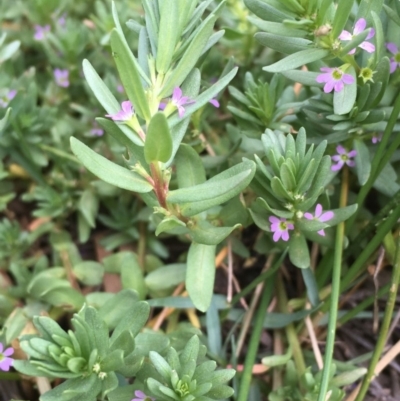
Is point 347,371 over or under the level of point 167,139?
under

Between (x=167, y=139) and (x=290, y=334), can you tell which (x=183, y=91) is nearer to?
(x=167, y=139)

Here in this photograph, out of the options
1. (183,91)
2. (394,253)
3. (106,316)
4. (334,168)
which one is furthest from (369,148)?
(106,316)

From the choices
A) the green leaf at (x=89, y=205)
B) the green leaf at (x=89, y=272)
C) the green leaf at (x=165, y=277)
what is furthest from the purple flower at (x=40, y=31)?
the green leaf at (x=165, y=277)

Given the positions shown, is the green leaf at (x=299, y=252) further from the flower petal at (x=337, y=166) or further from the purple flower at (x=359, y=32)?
the purple flower at (x=359, y=32)

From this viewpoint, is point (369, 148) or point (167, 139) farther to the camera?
point (369, 148)

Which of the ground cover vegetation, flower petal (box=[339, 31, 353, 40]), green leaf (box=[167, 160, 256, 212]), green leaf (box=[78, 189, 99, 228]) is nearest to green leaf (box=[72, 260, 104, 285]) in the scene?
the ground cover vegetation

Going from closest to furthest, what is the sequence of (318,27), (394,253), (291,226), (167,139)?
(167,139) < (318,27) < (291,226) < (394,253)

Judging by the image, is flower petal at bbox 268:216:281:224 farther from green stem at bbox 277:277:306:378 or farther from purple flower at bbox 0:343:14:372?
purple flower at bbox 0:343:14:372
